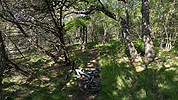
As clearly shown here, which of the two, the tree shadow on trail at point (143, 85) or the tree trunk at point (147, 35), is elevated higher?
the tree trunk at point (147, 35)

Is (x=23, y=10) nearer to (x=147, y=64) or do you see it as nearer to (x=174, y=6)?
(x=147, y=64)

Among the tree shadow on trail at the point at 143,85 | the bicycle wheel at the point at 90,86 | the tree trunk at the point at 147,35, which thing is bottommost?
the bicycle wheel at the point at 90,86

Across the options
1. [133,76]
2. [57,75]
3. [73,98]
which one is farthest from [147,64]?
[57,75]

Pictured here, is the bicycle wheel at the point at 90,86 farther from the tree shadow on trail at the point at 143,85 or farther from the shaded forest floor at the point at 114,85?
the tree shadow on trail at the point at 143,85

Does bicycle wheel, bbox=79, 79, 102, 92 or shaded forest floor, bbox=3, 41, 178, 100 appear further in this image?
bicycle wheel, bbox=79, 79, 102, 92

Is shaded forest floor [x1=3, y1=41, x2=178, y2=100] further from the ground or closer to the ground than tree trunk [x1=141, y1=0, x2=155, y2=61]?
closer to the ground

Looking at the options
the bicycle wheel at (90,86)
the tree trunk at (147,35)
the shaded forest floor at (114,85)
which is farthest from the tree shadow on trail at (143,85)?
the tree trunk at (147,35)

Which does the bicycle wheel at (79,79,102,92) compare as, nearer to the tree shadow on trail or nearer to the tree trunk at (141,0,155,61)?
the tree shadow on trail

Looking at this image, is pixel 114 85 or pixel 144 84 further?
pixel 114 85

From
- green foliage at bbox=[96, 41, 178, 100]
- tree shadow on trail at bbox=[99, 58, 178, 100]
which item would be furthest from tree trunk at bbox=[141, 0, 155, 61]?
tree shadow on trail at bbox=[99, 58, 178, 100]

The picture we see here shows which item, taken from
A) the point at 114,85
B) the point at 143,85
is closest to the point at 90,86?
the point at 114,85

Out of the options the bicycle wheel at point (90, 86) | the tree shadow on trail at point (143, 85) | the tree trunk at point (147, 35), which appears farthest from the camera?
the tree trunk at point (147, 35)

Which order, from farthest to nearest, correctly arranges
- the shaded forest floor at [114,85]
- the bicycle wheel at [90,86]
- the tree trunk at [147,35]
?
the tree trunk at [147,35] < the bicycle wheel at [90,86] < the shaded forest floor at [114,85]

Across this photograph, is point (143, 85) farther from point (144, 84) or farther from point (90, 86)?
point (90, 86)
